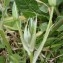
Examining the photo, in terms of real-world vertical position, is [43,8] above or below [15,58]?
above

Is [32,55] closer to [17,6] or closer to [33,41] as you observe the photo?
[33,41]

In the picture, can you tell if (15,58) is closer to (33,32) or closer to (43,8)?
(33,32)

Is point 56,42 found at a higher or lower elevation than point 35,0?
lower

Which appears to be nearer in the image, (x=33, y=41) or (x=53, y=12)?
(x=33, y=41)

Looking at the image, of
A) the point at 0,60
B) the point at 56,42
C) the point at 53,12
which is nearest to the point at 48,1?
the point at 53,12

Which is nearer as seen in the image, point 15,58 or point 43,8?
point 15,58

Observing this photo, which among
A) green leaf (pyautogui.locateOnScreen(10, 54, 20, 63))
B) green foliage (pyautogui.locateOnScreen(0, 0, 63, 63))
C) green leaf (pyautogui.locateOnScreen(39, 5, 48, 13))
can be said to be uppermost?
green leaf (pyautogui.locateOnScreen(39, 5, 48, 13))

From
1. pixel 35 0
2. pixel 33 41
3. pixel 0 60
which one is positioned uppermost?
pixel 35 0

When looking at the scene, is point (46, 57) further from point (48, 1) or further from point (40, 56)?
point (48, 1)

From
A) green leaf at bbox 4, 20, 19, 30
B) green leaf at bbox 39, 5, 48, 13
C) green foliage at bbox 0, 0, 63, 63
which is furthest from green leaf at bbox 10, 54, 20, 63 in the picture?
green leaf at bbox 39, 5, 48, 13

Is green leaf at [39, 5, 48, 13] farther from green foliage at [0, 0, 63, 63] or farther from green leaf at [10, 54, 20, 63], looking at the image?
green leaf at [10, 54, 20, 63]

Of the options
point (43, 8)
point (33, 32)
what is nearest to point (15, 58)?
point (33, 32)
